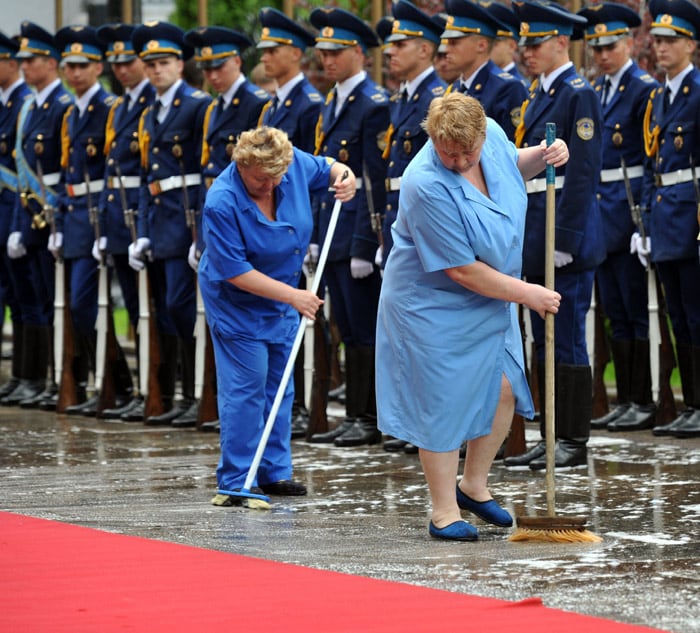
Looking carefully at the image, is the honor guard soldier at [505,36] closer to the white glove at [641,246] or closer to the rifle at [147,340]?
the white glove at [641,246]

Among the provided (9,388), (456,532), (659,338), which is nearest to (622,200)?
(659,338)

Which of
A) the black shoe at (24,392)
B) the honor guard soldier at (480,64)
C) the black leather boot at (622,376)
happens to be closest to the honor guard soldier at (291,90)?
the honor guard soldier at (480,64)

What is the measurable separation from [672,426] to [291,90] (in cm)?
290

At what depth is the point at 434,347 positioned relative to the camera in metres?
6.87

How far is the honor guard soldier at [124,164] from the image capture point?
11.6 meters

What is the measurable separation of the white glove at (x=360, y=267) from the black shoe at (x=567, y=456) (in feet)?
5.42

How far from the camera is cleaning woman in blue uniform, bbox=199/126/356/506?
25.6ft

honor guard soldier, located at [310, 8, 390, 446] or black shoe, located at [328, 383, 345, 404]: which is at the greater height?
honor guard soldier, located at [310, 8, 390, 446]

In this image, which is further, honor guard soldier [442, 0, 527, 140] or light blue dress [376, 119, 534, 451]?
honor guard soldier [442, 0, 527, 140]

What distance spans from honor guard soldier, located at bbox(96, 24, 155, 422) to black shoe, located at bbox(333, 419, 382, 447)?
195cm

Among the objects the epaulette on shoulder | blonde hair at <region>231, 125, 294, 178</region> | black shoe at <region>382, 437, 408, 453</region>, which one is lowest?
black shoe at <region>382, 437, 408, 453</region>

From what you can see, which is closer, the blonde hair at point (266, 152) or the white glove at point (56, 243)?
the blonde hair at point (266, 152)

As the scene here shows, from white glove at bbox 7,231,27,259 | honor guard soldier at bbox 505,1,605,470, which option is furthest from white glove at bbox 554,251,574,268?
white glove at bbox 7,231,27,259

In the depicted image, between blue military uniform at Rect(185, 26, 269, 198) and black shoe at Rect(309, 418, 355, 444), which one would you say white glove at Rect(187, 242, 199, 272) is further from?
black shoe at Rect(309, 418, 355, 444)
